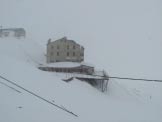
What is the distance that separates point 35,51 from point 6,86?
74.4 metres

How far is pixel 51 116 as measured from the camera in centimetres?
2441

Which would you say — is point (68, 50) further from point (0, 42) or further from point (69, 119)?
point (69, 119)

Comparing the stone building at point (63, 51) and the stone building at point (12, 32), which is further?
the stone building at point (12, 32)

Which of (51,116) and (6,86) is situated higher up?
(6,86)

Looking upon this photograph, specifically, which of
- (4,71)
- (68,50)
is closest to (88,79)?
(68,50)

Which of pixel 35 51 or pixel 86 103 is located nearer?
pixel 86 103

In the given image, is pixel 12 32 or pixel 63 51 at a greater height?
pixel 12 32

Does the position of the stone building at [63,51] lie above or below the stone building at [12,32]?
below

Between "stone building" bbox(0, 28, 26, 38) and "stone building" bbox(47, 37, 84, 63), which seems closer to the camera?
"stone building" bbox(47, 37, 84, 63)

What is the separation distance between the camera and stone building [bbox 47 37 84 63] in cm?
7612

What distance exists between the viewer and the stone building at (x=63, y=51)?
76.1 metres

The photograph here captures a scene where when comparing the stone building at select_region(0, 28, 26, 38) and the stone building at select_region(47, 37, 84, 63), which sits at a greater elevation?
the stone building at select_region(0, 28, 26, 38)

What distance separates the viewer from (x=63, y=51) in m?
76.4

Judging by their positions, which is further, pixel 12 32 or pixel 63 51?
pixel 12 32
